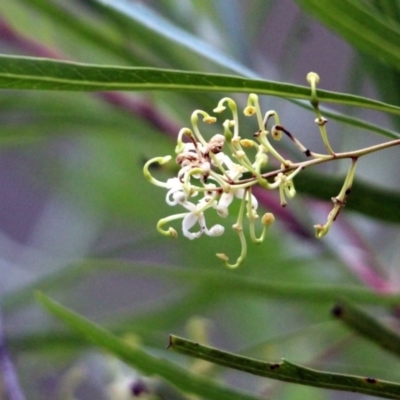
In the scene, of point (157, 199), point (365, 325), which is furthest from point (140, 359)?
point (157, 199)

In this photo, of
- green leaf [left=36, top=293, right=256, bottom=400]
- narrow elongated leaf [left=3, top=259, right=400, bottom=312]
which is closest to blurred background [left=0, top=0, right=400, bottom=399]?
narrow elongated leaf [left=3, top=259, right=400, bottom=312]

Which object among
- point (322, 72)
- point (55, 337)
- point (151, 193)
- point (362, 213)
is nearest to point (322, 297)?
point (362, 213)

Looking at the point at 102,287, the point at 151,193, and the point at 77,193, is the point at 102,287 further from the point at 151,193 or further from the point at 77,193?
the point at 151,193

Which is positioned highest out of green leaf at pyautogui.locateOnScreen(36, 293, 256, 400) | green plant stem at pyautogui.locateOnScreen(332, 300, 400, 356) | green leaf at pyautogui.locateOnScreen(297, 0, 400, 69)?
green leaf at pyautogui.locateOnScreen(297, 0, 400, 69)

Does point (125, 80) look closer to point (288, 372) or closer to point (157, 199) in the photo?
point (288, 372)

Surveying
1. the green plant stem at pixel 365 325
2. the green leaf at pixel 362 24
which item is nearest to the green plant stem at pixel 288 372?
the green plant stem at pixel 365 325

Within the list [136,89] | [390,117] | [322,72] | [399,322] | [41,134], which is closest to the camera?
[136,89]

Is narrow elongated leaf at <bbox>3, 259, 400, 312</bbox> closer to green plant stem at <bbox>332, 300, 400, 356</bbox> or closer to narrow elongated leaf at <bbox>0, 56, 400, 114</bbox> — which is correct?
green plant stem at <bbox>332, 300, 400, 356</bbox>
